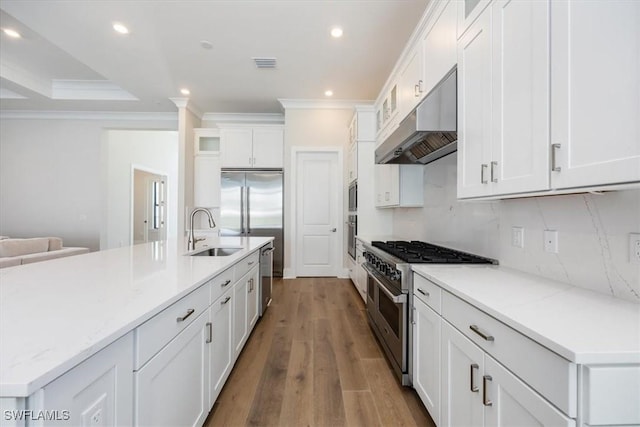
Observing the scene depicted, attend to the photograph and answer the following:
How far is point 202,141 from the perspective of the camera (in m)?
5.62

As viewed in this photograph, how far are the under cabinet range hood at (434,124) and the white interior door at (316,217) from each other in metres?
2.80

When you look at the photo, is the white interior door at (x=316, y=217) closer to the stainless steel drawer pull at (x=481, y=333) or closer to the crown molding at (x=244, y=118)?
the crown molding at (x=244, y=118)

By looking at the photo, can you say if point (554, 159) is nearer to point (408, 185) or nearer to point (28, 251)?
point (408, 185)

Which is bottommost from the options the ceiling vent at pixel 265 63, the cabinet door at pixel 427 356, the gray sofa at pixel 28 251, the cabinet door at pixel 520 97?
the cabinet door at pixel 427 356

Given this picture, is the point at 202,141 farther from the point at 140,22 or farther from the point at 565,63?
the point at 565,63

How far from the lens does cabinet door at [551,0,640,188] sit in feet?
2.77

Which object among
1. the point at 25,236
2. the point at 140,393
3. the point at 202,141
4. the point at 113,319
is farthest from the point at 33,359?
the point at 25,236

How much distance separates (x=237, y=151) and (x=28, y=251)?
310 centimetres

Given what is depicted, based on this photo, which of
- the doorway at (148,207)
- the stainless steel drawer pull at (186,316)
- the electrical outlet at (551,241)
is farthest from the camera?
the doorway at (148,207)

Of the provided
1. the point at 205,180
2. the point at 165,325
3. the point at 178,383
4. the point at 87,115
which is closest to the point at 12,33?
the point at 87,115

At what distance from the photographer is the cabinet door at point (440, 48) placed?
1795mm

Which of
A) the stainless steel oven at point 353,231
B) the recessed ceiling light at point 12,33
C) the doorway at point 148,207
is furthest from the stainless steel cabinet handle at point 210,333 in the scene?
the doorway at point 148,207

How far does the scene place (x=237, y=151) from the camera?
17.3 ft

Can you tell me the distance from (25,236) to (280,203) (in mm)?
5210
